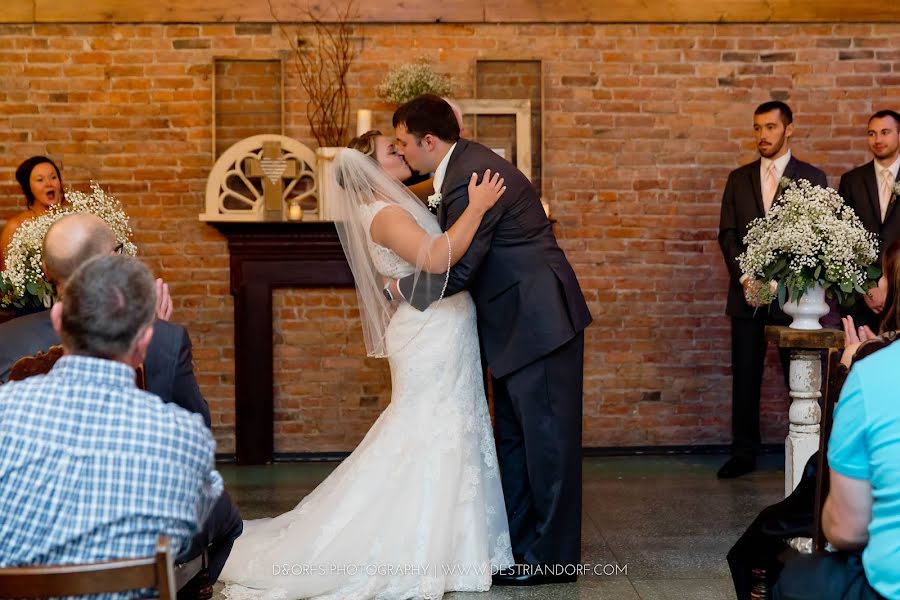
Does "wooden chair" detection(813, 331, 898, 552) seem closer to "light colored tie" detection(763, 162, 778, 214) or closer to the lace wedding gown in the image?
the lace wedding gown

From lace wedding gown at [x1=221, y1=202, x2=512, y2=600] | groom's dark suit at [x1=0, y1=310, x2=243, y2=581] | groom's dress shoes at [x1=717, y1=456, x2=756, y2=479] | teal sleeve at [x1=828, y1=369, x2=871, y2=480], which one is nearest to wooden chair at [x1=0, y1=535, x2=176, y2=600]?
groom's dark suit at [x1=0, y1=310, x2=243, y2=581]

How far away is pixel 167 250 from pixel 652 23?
10.6 feet

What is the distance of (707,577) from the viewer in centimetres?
402

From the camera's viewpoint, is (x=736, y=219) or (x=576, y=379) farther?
(x=736, y=219)

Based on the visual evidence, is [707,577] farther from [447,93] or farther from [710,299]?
[447,93]

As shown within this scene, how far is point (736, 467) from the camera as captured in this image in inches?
232

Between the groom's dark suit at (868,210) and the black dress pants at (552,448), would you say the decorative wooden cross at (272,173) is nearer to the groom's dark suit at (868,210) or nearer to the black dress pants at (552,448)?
the black dress pants at (552,448)

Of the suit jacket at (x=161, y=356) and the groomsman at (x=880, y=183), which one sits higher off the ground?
the groomsman at (x=880, y=183)

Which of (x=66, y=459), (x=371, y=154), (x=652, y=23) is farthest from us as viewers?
(x=652, y=23)

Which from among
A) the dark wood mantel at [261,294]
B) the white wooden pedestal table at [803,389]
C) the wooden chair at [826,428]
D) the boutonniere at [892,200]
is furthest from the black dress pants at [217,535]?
the boutonniere at [892,200]

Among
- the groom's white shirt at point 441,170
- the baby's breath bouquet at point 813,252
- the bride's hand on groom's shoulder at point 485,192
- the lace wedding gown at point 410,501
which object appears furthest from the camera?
the baby's breath bouquet at point 813,252

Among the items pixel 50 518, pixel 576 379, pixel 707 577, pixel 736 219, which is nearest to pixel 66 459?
pixel 50 518

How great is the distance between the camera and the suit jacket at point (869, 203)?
18.7 feet

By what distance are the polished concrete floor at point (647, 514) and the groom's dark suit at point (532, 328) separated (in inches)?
10.1
